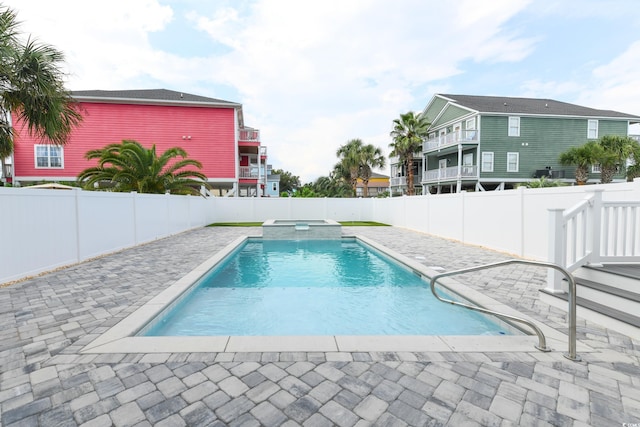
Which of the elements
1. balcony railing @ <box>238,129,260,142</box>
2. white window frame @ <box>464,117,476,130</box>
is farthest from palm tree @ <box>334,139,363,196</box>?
balcony railing @ <box>238,129,260,142</box>

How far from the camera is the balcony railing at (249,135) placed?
22.9 meters

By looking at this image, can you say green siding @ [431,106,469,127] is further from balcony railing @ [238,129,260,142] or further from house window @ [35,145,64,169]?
house window @ [35,145,64,169]

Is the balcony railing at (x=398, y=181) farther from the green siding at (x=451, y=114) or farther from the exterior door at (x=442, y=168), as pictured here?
the green siding at (x=451, y=114)

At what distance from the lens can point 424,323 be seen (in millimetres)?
→ 4543

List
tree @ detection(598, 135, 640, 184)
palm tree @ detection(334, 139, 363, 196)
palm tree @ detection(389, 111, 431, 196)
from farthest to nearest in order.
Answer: palm tree @ detection(334, 139, 363, 196), palm tree @ detection(389, 111, 431, 196), tree @ detection(598, 135, 640, 184)

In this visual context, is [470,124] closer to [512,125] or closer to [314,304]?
[512,125]

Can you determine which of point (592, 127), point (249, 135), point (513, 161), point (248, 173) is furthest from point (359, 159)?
point (592, 127)

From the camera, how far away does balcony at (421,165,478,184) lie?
74.6 feet

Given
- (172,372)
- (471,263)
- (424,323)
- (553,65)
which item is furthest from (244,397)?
(553,65)

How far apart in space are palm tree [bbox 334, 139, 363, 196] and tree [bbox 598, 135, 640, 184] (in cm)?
1925

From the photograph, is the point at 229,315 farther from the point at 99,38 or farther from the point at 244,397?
the point at 99,38

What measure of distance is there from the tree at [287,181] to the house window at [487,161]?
41700 mm

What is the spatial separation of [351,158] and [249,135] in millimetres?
12406

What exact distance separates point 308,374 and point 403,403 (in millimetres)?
792
